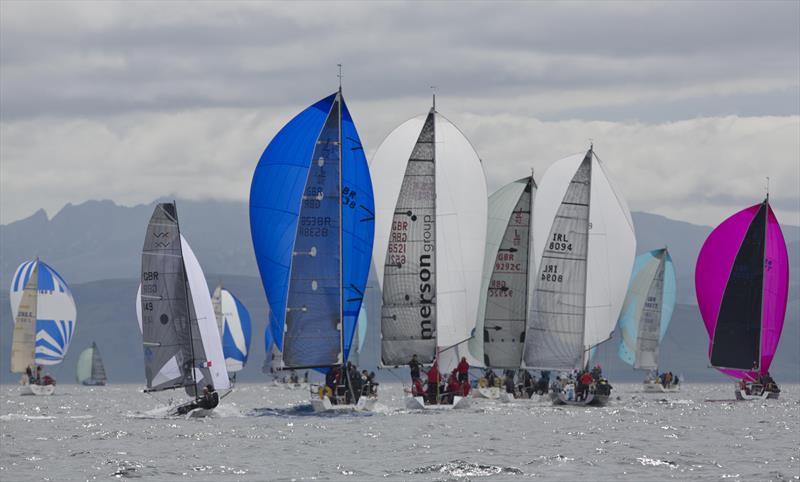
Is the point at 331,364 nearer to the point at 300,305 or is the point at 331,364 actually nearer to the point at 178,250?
the point at 300,305

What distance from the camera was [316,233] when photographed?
44.2 metres

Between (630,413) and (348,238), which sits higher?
(348,238)

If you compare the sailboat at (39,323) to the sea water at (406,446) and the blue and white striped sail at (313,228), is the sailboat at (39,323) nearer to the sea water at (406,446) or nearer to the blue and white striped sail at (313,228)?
the sea water at (406,446)

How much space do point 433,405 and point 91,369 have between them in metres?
120

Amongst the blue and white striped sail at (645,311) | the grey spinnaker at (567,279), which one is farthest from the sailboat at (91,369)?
the grey spinnaker at (567,279)

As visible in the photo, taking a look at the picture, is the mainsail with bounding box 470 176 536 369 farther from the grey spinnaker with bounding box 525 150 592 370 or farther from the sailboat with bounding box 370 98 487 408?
the sailboat with bounding box 370 98 487 408

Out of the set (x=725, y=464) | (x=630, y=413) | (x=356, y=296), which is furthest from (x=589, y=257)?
(x=725, y=464)

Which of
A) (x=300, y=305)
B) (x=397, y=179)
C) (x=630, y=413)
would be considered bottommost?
(x=630, y=413)

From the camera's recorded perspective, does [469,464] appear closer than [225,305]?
Yes

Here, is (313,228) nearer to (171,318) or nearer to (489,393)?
(171,318)

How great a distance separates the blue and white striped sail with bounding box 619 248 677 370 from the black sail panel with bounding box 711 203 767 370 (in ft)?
82.5

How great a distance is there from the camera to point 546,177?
2283 inches

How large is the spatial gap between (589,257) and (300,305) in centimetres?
→ 1478

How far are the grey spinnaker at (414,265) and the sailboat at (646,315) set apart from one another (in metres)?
38.4
